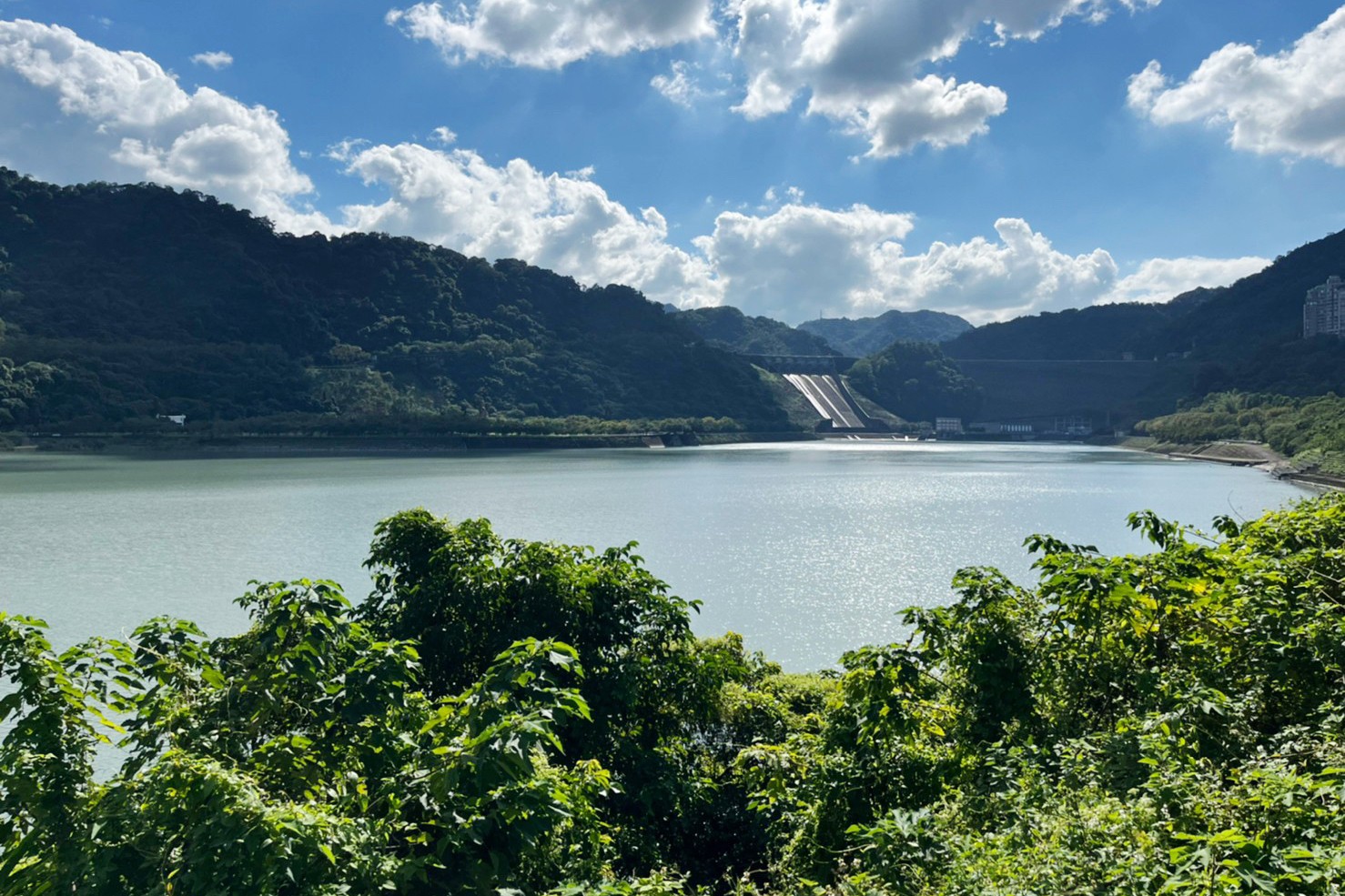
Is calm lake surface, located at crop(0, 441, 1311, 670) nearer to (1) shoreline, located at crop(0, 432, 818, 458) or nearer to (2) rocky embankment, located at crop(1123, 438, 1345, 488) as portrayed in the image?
(2) rocky embankment, located at crop(1123, 438, 1345, 488)

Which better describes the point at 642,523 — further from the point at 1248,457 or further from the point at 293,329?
the point at 293,329

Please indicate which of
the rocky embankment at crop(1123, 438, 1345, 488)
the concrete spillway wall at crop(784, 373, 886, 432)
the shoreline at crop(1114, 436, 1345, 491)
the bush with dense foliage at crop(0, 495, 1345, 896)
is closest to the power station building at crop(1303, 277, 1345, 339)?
the shoreline at crop(1114, 436, 1345, 491)

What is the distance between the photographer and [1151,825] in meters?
3.79

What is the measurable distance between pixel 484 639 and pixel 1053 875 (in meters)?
5.80

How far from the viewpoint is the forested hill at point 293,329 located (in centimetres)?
10225

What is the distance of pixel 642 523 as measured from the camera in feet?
127

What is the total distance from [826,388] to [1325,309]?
272 feet

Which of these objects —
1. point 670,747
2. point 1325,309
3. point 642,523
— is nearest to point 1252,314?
point 1325,309

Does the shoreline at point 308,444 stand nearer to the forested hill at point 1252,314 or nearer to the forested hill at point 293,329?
the forested hill at point 293,329

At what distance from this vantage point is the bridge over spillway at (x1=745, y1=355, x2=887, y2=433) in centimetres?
15812

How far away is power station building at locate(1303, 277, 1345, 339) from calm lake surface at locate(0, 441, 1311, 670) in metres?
84.0

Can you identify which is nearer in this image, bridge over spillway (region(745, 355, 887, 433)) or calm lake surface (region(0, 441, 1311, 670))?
calm lake surface (region(0, 441, 1311, 670))

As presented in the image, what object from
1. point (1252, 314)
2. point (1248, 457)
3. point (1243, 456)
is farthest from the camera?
point (1252, 314)

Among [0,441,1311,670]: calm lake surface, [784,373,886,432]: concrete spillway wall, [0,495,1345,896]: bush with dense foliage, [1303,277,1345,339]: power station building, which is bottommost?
Answer: [0,441,1311,670]: calm lake surface
